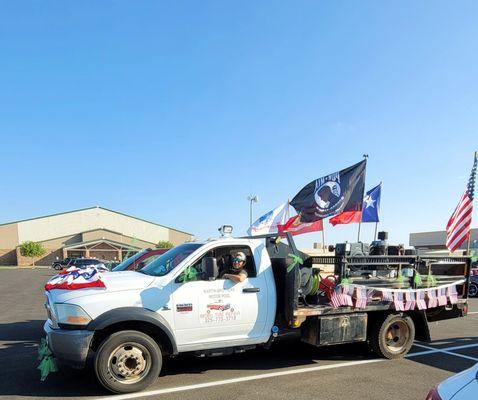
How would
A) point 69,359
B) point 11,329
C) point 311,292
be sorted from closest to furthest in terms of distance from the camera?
point 69,359 < point 311,292 < point 11,329

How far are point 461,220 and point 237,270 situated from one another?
6.12 meters

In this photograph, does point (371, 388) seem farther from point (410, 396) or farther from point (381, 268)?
point (381, 268)

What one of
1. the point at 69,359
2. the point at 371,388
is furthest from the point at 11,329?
the point at 371,388

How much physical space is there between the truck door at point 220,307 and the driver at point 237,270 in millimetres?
65

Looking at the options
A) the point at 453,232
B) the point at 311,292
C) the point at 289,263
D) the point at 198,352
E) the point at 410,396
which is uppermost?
the point at 453,232

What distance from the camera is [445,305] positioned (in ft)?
24.2

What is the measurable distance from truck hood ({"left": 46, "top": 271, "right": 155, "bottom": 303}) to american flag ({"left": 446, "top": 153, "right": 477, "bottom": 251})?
711 centimetres

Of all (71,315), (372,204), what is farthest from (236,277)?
(372,204)

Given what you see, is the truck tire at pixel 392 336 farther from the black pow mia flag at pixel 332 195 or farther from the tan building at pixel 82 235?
the tan building at pixel 82 235

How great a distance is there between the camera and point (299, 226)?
1217cm

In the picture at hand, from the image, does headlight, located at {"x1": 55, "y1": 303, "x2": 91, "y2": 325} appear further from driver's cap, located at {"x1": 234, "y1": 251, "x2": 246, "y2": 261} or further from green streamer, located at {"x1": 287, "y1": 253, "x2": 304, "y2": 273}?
green streamer, located at {"x1": 287, "y1": 253, "x2": 304, "y2": 273}

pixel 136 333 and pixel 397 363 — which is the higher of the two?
pixel 136 333

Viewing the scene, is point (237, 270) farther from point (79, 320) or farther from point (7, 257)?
point (7, 257)

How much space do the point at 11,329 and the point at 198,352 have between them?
585 cm
